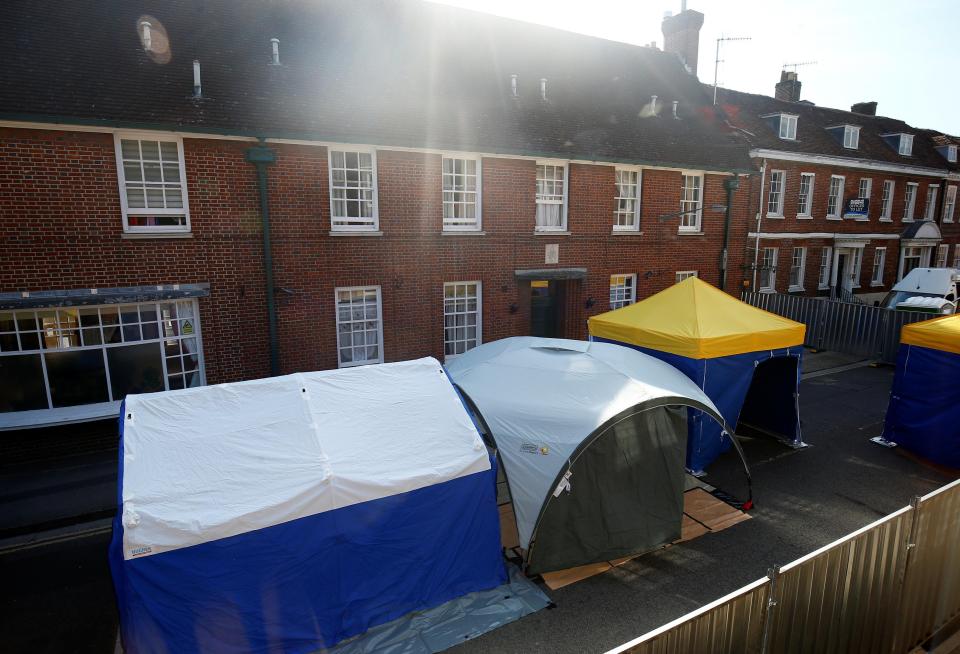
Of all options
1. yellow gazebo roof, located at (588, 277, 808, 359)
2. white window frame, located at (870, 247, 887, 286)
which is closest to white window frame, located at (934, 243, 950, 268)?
white window frame, located at (870, 247, 887, 286)

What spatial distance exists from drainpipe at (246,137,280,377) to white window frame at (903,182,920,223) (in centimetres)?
3163

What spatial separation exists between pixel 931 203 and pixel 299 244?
112 ft

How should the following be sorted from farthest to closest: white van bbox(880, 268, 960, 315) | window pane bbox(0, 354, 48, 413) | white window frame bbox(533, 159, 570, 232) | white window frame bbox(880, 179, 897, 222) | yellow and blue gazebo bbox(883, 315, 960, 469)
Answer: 1. white window frame bbox(880, 179, 897, 222)
2. white van bbox(880, 268, 960, 315)
3. white window frame bbox(533, 159, 570, 232)
4. window pane bbox(0, 354, 48, 413)
5. yellow and blue gazebo bbox(883, 315, 960, 469)

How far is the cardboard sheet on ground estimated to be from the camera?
6852 millimetres

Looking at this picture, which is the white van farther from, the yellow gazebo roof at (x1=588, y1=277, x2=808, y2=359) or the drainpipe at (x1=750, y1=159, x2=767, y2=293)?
the yellow gazebo roof at (x1=588, y1=277, x2=808, y2=359)

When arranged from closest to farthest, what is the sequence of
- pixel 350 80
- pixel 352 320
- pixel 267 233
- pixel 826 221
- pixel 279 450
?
pixel 279 450, pixel 267 233, pixel 352 320, pixel 350 80, pixel 826 221

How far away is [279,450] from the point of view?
5.90 m

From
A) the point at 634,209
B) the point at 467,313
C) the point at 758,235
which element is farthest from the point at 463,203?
the point at 758,235

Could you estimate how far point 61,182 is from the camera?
9.88m

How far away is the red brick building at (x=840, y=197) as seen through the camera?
22.4m

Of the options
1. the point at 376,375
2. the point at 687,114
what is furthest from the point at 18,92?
the point at 687,114

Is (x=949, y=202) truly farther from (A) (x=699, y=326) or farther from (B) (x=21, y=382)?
(B) (x=21, y=382)

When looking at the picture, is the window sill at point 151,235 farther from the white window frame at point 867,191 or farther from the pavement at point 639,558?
the white window frame at point 867,191

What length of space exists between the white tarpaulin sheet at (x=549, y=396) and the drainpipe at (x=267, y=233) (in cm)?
489
